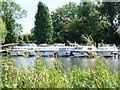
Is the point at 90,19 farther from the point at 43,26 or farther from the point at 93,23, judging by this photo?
the point at 43,26

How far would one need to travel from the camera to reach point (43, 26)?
34594 mm

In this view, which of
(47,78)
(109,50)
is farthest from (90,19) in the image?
(47,78)

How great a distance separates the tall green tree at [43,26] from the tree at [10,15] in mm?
1554

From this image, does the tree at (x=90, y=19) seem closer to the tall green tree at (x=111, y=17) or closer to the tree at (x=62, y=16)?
the tall green tree at (x=111, y=17)

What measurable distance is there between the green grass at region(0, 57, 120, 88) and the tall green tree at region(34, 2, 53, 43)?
2849 cm

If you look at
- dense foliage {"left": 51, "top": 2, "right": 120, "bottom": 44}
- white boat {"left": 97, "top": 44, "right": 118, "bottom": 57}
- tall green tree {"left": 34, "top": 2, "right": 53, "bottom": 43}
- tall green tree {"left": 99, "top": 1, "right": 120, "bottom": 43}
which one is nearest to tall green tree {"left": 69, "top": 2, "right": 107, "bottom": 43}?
dense foliage {"left": 51, "top": 2, "right": 120, "bottom": 44}

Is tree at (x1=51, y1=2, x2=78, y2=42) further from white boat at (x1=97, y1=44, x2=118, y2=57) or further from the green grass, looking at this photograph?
the green grass

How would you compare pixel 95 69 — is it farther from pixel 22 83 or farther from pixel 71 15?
pixel 71 15

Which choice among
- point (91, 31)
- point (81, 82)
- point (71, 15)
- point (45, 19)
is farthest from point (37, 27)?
point (81, 82)

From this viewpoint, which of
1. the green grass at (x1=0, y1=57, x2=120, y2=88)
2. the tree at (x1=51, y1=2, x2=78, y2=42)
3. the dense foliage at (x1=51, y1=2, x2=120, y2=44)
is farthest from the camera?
the tree at (x1=51, y1=2, x2=78, y2=42)

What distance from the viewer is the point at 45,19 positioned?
34.6m

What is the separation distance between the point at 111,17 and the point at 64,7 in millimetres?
7232

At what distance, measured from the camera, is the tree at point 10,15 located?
31.4m

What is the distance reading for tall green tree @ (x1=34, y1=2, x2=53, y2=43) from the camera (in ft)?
108
